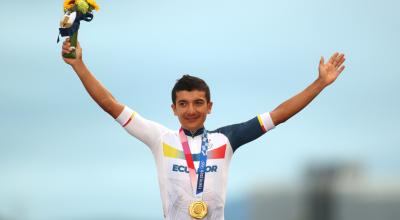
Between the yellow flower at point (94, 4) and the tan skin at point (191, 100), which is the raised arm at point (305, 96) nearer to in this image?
the tan skin at point (191, 100)

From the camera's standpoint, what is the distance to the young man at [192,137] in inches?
475

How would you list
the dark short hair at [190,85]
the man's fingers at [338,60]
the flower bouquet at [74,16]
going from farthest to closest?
the man's fingers at [338,60] → the dark short hair at [190,85] → the flower bouquet at [74,16]

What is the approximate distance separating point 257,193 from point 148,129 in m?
130

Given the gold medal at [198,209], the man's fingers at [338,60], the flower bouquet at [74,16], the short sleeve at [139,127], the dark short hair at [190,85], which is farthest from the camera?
the man's fingers at [338,60]

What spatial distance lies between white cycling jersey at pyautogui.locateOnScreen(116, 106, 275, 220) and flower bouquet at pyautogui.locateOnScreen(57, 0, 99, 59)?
1085 mm

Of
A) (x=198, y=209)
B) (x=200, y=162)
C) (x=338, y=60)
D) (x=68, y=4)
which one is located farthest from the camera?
(x=338, y=60)

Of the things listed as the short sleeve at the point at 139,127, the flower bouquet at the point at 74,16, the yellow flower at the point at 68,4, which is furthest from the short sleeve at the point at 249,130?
the yellow flower at the point at 68,4

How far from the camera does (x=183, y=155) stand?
12.2 m

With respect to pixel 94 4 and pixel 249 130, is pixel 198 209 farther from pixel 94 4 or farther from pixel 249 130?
pixel 94 4

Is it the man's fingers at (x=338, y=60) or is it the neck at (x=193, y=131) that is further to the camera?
the man's fingers at (x=338, y=60)

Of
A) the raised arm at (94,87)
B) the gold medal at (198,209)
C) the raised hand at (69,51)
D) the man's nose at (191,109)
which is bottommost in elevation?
the gold medal at (198,209)

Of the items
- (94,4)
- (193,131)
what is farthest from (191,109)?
(94,4)

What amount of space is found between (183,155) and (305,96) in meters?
1.67

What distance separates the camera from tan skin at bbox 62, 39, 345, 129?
1224 cm
